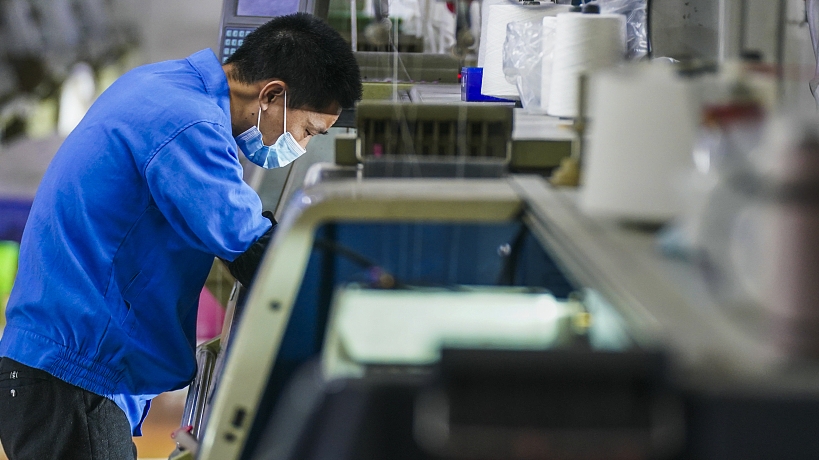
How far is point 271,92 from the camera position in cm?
162

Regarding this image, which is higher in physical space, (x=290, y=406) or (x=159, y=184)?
(x=159, y=184)

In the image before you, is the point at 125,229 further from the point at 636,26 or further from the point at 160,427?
the point at 160,427

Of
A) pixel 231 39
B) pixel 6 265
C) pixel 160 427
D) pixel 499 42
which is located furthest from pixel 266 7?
pixel 160 427

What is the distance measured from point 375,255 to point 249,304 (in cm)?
27

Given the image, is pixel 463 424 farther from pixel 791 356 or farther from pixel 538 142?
pixel 538 142

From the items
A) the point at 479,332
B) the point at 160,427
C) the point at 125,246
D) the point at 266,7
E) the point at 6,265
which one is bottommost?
the point at 160,427

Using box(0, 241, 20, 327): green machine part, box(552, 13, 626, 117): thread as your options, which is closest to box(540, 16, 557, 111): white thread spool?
box(552, 13, 626, 117): thread

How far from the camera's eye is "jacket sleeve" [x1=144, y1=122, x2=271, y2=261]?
4.30 feet

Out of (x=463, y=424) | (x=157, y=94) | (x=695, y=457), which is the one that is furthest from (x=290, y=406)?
(x=157, y=94)

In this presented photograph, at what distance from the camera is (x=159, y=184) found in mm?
1357

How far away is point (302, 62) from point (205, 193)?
1.39ft

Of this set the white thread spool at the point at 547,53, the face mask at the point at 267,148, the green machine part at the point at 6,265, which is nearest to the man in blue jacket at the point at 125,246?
the face mask at the point at 267,148

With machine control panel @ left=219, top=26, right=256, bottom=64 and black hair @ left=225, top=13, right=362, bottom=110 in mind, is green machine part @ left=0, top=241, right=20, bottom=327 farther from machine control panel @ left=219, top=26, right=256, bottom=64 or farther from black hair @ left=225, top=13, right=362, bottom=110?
black hair @ left=225, top=13, right=362, bottom=110

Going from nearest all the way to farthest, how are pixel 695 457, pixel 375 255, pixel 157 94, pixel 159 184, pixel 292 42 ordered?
1. pixel 695 457
2. pixel 375 255
3. pixel 159 184
4. pixel 157 94
5. pixel 292 42
